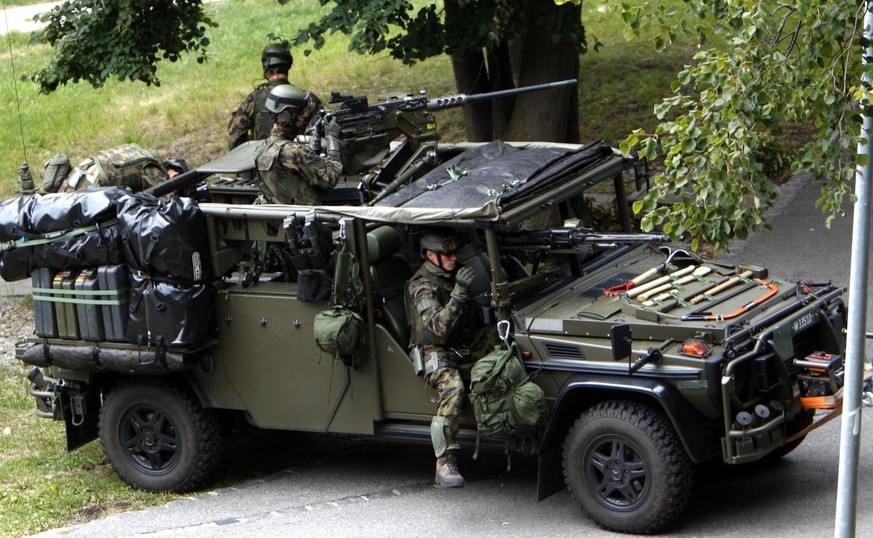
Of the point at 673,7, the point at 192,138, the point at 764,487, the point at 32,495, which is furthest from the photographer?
the point at 192,138

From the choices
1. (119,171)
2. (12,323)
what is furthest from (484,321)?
(12,323)

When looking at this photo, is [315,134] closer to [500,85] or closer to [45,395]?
[45,395]

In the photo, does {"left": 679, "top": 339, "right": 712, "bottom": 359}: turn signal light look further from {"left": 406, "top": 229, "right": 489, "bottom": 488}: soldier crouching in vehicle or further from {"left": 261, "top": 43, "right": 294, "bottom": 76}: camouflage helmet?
{"left": 261, "top": 43, "right": 294, "bottom": 76}: camouflage helmet

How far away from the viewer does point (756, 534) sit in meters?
6.89


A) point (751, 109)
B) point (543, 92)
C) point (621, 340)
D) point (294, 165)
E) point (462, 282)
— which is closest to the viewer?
point (751, 109)

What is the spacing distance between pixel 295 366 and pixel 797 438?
292cm

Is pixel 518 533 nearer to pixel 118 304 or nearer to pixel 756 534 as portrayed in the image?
pixel 756 534

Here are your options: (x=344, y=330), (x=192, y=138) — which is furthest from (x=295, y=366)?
(x=192, y=138)

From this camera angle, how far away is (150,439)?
8367 millimetres

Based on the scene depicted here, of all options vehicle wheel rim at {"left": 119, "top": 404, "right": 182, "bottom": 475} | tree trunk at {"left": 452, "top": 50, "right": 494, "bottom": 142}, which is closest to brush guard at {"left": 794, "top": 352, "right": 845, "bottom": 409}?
vehicle wheel rim at {"left": 119, "top": 404, "right": 182, "bottom": 475}

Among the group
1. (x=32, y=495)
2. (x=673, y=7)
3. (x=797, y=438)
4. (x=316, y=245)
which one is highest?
(x=673, y=7)

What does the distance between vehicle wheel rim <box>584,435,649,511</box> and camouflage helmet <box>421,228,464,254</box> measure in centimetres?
136

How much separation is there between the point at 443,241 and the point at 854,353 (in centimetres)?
316

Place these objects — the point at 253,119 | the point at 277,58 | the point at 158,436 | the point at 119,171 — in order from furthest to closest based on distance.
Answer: the point at 253,119 → the point at 277,58 → the point at 119,171 → the point at 158,436
